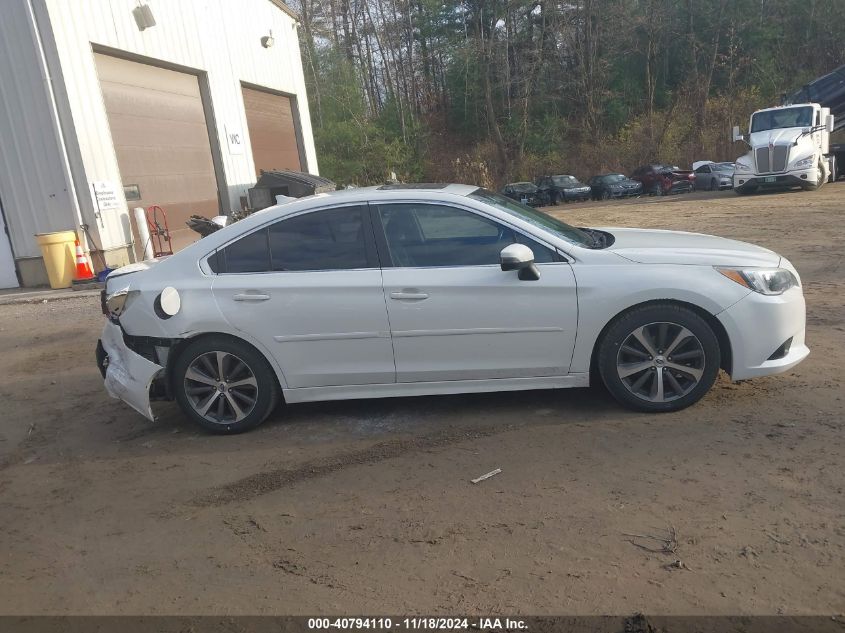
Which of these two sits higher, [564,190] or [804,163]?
[804,163]

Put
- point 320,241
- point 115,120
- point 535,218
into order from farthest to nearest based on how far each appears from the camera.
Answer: point 115,120 < point 535,218 < point 320,241

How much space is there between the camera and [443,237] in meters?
4.60

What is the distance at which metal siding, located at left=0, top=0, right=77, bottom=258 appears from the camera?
444 inches

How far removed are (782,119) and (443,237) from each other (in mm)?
20558

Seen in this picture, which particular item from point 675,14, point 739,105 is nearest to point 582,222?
point 739,105

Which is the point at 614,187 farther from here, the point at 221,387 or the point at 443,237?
the point at 221,387

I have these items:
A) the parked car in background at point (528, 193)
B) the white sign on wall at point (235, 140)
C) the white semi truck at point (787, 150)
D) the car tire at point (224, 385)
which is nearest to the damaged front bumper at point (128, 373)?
the car tire at point (224, 385)

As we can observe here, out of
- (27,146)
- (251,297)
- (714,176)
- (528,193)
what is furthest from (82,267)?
(714,176)

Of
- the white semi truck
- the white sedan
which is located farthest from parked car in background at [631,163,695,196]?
the white sedan

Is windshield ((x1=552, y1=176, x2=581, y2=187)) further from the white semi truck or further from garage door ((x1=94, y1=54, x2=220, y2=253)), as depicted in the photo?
garage door ((x1=94, y1=54, x2=220, y2=253))

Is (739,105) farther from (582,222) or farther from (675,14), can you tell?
(582,222)

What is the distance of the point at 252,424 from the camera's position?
4.75 meters

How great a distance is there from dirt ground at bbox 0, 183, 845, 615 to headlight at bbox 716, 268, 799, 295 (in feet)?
2.50

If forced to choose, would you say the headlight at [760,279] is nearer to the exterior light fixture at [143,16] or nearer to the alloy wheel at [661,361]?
the alloy wheel at [661,361]
